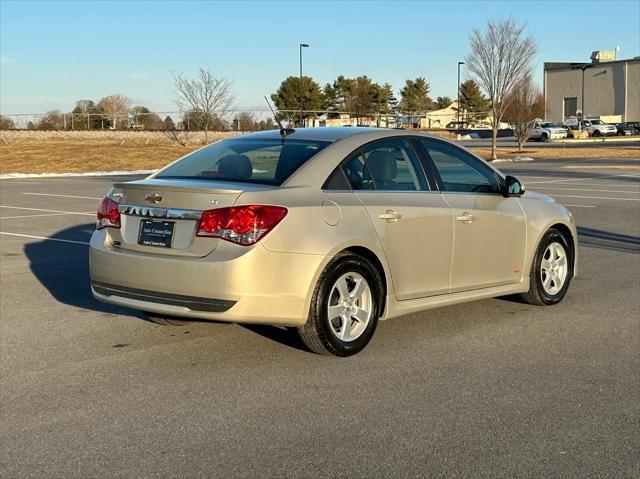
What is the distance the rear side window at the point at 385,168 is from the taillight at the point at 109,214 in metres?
1.70

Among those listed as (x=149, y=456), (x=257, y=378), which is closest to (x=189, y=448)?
(x=149, y=456)

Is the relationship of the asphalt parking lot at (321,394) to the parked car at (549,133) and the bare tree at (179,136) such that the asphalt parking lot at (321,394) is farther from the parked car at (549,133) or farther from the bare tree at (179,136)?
the parked car at (549,133)

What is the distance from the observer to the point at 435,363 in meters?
5.54

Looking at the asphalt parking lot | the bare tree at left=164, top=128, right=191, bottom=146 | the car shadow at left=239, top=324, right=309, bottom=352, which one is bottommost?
the asphalt parking lot

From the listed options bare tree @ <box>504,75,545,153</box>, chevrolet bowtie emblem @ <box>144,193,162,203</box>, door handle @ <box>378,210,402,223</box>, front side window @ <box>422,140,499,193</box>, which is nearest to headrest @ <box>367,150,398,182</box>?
door handle @ <box>378,210,402,223</box>

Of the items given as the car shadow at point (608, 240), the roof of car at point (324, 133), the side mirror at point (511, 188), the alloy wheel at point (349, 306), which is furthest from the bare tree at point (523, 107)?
the alloy wheel at point (349, 306)

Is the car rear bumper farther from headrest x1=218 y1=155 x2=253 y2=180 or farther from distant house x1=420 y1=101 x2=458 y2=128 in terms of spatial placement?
distant house x1=420 y1=101 x2=458 y2=128

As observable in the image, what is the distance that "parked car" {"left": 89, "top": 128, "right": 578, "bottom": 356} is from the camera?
5195 mm

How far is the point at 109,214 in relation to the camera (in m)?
5.84

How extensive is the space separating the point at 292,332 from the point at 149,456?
2.45 meters

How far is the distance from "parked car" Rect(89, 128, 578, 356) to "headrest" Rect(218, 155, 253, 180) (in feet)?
0.06

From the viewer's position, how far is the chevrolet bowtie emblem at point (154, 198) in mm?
5480

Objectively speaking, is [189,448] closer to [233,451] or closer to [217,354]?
[233,451]

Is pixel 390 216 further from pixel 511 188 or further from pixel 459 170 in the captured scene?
pixel 511 188
